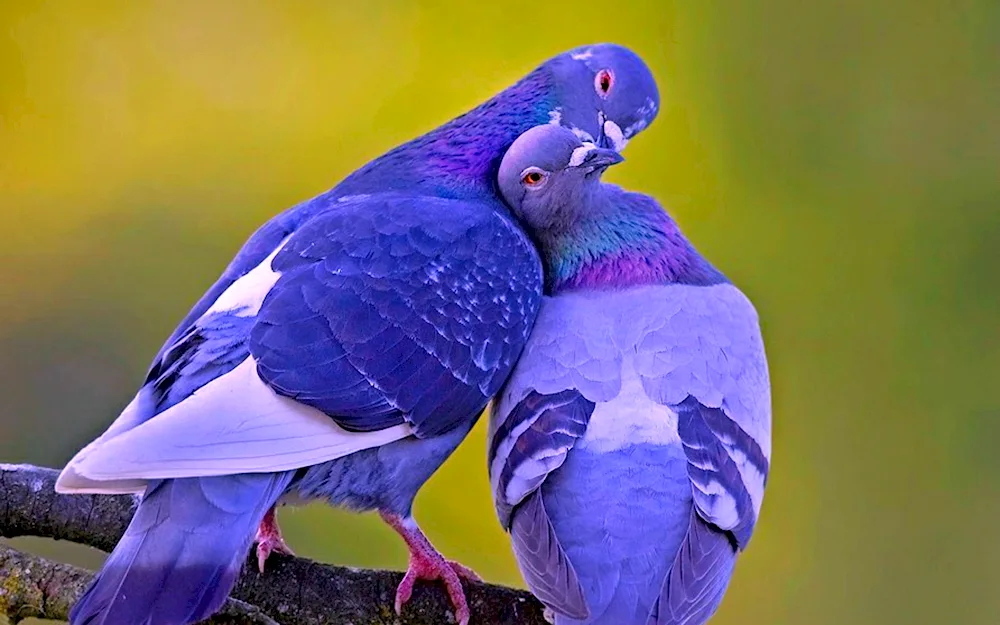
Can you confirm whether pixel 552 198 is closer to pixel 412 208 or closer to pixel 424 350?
pixel 412 208

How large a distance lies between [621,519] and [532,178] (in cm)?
118

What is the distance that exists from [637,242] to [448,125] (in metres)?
0.74

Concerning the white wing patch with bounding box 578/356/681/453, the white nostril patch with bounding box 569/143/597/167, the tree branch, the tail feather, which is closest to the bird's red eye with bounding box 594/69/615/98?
the white nostril patch with bounding box 569/143/597/167

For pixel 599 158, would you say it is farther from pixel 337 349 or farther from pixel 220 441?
pixel 220 441

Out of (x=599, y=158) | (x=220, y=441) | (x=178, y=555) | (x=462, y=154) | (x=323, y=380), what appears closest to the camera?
(x=178, y=555)

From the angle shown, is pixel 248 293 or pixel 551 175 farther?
pixel 551 175

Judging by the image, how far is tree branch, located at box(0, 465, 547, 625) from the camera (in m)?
3.18

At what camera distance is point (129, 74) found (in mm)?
7086

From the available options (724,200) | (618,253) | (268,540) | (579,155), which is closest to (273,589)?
(268,540)

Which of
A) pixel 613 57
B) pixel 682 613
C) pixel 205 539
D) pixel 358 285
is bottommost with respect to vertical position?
pixel 682 613

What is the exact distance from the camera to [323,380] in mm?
3160

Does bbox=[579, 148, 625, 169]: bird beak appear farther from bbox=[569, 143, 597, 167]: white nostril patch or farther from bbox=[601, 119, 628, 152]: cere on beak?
bbox=[601, 119, 628, 152]: cere on beak

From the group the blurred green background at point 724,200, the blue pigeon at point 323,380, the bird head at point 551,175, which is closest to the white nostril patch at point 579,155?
the bird head at point 551,175

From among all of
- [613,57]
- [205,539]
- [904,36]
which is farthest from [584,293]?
[904,36]
